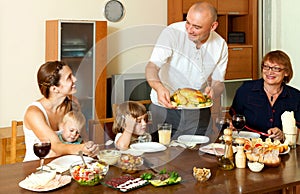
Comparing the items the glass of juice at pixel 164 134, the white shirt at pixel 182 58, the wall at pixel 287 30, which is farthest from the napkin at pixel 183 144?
the wall at pixel 287 30

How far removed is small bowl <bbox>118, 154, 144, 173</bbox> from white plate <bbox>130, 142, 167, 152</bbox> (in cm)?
24

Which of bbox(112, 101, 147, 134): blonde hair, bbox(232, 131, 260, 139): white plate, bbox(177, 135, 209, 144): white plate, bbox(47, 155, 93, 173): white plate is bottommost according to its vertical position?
bbox(47, 155, 93, 173): white plate

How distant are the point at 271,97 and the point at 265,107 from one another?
0.08 m

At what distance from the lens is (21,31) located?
143 inches

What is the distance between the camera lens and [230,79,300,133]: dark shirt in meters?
2.72

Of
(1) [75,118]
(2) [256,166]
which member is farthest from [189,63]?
(2) [256,166]

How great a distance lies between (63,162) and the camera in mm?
1904

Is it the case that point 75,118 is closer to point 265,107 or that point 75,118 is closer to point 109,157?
point 109,157

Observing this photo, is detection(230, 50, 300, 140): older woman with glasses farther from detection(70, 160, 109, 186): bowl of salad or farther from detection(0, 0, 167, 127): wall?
detection(70, 160, 109, 186): bowl of salad

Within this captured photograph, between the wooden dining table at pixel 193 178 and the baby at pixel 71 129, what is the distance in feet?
1.01

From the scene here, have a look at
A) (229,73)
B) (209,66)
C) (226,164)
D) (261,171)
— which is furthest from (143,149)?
(229,73)

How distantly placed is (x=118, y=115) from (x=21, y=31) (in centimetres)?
194

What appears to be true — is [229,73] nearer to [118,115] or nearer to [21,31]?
[21,31]

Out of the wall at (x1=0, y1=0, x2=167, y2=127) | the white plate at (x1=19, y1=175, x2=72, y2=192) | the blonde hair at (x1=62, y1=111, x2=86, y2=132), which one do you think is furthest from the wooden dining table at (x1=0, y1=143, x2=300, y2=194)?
the wall at (x1=0, y1=0, x2=167, y2=127)
